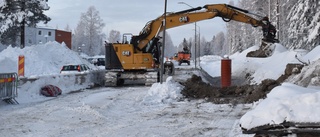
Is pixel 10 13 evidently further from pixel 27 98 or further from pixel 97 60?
pixel 27 98

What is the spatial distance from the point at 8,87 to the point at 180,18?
1172cm

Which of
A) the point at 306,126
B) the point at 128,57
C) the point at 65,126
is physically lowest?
the point at 65,126

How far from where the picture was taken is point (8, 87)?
1477cm

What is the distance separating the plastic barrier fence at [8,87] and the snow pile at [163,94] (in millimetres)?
4953

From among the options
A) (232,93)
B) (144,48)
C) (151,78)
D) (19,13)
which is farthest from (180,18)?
(19,13)

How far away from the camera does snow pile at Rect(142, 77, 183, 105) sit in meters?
15.0

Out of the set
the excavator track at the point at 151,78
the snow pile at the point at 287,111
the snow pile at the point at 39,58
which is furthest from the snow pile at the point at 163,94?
the snow pile at the point at 39,58

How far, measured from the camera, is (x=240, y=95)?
1695 centimetres

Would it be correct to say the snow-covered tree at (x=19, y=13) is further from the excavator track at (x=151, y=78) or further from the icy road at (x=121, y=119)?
the icy road at (x=121, y=119)

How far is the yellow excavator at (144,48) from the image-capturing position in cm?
2352

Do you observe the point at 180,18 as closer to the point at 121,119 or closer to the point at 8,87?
the point at 8,87

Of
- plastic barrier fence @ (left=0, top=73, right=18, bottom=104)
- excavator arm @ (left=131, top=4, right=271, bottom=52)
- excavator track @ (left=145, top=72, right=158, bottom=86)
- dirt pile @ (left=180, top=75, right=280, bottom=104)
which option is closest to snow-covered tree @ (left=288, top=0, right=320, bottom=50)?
excavator arm @ (left=131, top=4, right=271, bottom=52)

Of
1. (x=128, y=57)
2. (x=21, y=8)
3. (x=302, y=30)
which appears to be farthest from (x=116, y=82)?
(x=21, y=8)

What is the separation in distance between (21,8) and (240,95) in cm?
3327
